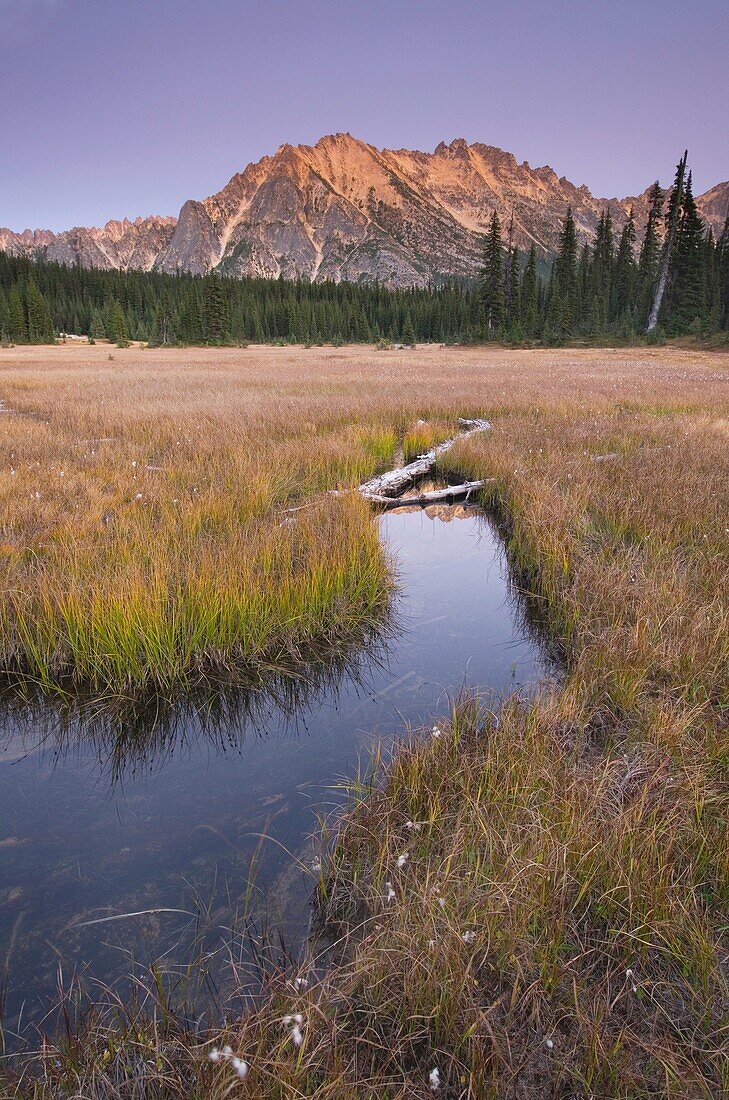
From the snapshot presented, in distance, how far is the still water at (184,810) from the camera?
2.55 meters

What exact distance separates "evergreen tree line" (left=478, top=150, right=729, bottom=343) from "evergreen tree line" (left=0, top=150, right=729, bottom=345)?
16cm

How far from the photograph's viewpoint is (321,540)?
6.24 meters

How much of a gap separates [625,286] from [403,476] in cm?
7221

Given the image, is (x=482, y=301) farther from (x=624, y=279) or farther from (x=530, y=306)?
(x=624, y=279)

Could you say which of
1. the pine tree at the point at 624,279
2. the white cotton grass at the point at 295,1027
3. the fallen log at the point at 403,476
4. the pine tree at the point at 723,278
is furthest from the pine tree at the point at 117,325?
the white cotton grass at the point at 295,1027

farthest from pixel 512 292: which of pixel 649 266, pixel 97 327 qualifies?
pixel 97 327

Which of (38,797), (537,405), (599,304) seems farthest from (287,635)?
(599,304)

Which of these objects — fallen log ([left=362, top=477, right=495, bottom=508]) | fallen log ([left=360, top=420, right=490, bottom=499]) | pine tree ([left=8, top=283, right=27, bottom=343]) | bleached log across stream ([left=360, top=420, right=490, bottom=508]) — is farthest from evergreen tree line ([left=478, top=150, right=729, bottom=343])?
pine tree ([left=8, top=283, right=27, bottom=343])

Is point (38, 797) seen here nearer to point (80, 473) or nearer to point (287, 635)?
point (287, 635)

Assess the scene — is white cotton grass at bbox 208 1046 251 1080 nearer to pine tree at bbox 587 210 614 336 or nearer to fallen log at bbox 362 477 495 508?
fallen log at bbox 362 477 495 508

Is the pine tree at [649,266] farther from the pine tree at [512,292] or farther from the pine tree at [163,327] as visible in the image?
the pine tree at [163,327]

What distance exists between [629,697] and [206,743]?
303 centimetres

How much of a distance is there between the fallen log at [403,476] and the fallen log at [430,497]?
168 mm

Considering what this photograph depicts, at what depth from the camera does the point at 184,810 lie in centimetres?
336
